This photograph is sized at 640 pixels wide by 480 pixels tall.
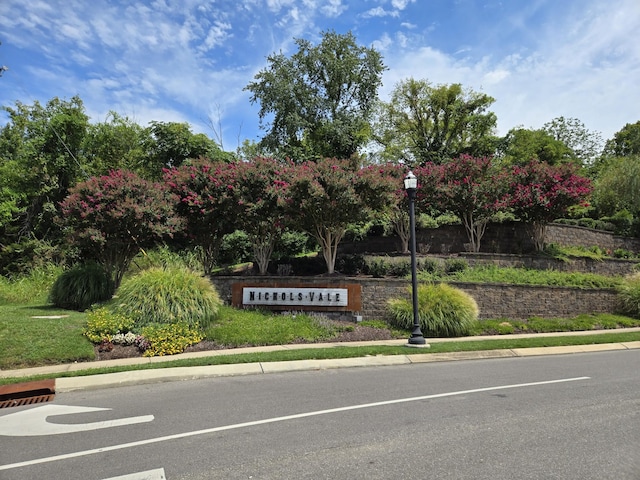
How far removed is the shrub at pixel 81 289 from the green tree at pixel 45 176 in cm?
1399

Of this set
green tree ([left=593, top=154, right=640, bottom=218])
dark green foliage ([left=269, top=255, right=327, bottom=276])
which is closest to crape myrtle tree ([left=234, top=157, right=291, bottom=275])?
dark green foliage ([left=269, top=255, right=327, bottom=276])

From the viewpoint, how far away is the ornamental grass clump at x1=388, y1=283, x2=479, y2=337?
12883 millimetres

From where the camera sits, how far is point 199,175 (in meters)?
14.8

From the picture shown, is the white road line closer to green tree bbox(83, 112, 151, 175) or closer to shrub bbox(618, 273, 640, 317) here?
shrub bbox(618, 273, 640, 317)

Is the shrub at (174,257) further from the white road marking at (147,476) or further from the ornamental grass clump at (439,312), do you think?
the white road marking at (147,476)

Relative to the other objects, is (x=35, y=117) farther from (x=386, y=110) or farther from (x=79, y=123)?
(x=386, y=110)

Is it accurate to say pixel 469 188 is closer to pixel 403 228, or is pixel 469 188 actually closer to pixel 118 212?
pixel 403 228

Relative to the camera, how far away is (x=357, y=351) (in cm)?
1011

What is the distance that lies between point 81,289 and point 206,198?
5.05m

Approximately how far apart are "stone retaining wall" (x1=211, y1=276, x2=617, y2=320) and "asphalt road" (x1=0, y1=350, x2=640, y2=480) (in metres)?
5.94

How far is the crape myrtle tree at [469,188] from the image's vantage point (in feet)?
59.2

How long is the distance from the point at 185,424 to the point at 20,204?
28.9 metres

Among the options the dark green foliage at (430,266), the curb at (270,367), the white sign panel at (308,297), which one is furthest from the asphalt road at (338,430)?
the dark green foliage at (430,266)

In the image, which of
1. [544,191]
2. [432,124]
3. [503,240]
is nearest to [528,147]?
[432,124]
